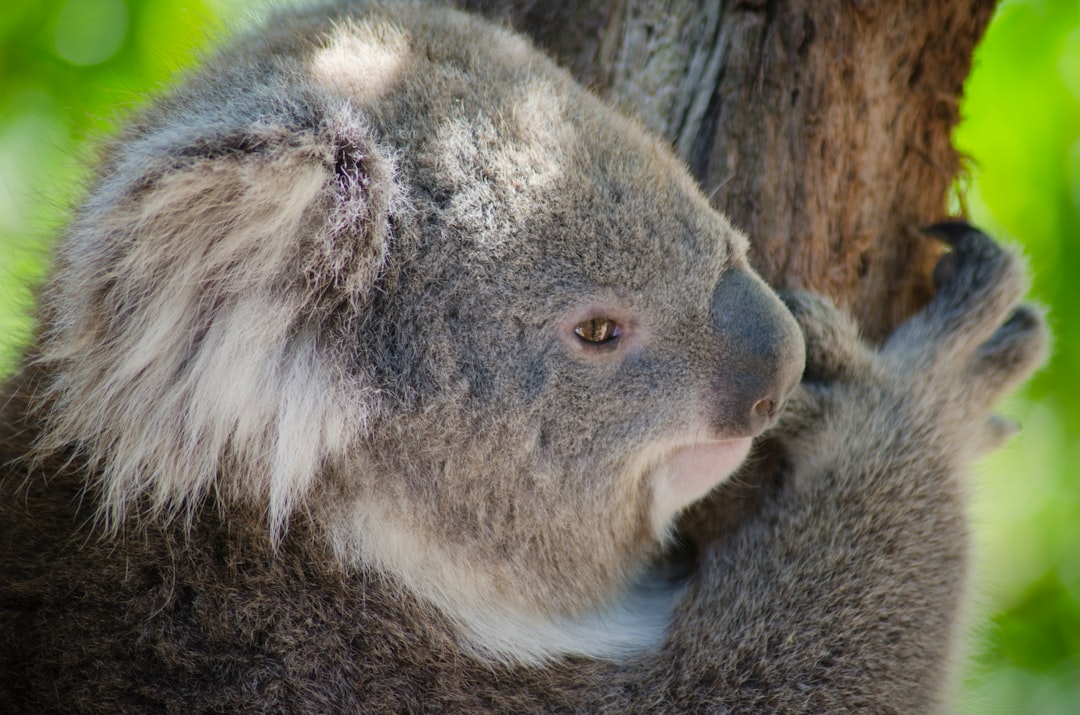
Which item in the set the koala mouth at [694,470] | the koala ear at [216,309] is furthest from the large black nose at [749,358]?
the koala ear at [216,309]

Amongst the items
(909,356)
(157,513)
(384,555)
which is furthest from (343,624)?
(909,356)

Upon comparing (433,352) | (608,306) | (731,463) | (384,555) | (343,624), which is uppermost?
(608,306)

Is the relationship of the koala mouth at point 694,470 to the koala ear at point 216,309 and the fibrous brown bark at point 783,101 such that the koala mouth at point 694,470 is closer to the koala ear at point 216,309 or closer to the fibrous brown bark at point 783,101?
the fibrous brown bark at point 783,101

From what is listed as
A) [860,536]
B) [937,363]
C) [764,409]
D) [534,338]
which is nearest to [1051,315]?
[937,363]

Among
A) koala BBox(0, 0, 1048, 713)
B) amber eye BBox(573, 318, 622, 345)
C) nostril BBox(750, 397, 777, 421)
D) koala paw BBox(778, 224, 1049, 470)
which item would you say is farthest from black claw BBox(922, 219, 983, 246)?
amber eye BBox(573, 318, 622, 345)

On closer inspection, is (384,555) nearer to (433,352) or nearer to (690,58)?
(433,352)

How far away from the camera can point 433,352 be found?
7.30 feet

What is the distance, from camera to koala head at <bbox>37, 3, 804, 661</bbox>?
2061mm

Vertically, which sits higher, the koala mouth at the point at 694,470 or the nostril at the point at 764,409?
the nostril at the point at 764,409

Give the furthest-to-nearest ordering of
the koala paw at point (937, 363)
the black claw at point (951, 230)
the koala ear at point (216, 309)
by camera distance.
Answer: the black claw at point (951, 230) → the koala paw at point (937, 363) → the koala ear at point (216, 309)

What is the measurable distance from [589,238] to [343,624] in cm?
114

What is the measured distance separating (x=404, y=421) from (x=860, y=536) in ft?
4.40

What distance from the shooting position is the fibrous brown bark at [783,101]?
2902 mm

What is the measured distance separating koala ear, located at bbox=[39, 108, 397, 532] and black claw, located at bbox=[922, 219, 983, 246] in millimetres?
1888
